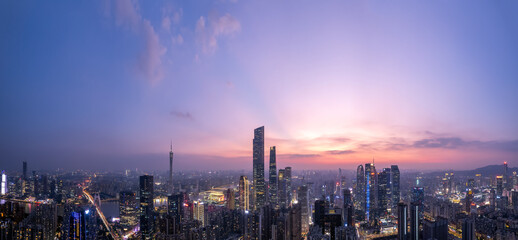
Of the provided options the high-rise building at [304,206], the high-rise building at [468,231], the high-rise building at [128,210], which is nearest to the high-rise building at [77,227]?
the high-rise building at [128,210]

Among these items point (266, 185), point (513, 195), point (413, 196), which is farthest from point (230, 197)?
point (513, 195)

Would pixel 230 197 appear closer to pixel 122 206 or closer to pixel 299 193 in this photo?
pixel 299 193

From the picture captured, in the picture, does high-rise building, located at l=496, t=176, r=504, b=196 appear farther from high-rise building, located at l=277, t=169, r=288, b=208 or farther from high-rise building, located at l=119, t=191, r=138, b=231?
high-rise building, located at l=119, t=191, r=138, b=231

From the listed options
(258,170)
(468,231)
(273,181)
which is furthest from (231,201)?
(468,231)

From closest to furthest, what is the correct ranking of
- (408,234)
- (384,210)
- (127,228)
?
(408,234)
(127,228)
(384,210)

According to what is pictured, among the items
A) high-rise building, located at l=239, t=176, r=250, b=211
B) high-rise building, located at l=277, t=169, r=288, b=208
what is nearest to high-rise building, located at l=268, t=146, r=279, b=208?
high-rise building, located at l=277, t=169, r=288, b=208

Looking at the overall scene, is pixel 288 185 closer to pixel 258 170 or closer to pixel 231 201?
pixel 258 170
